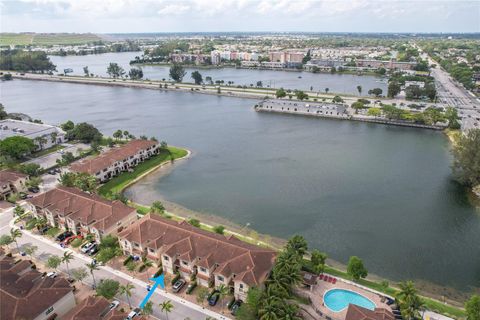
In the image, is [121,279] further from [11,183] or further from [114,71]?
[114,71]

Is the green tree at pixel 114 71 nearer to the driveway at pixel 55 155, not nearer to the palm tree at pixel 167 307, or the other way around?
the driveway at pixel 55 155

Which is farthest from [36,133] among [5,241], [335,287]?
[335,287]

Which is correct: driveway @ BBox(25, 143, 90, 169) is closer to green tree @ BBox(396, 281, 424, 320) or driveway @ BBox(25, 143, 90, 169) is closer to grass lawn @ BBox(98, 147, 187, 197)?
grass lawn @ BBox(98, 147, 187, 197)

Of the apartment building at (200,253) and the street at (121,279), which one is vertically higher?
the apartment building at (200,253)

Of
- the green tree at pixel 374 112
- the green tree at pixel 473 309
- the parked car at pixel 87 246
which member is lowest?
the parked car at pixel 87 246

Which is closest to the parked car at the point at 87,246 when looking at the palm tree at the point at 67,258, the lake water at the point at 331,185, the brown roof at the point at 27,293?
the palm tree at the point at 67,258

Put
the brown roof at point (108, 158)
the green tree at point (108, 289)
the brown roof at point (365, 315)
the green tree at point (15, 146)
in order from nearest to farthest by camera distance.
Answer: the brown roof at point (365, 315) < the green tree at point (108, 289) < the brown roof at point (108, 158) < the green tree at point (15, 146)

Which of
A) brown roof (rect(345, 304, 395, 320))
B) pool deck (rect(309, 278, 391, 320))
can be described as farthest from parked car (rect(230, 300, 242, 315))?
brown roof (rect(345, 304, 395, 320))
